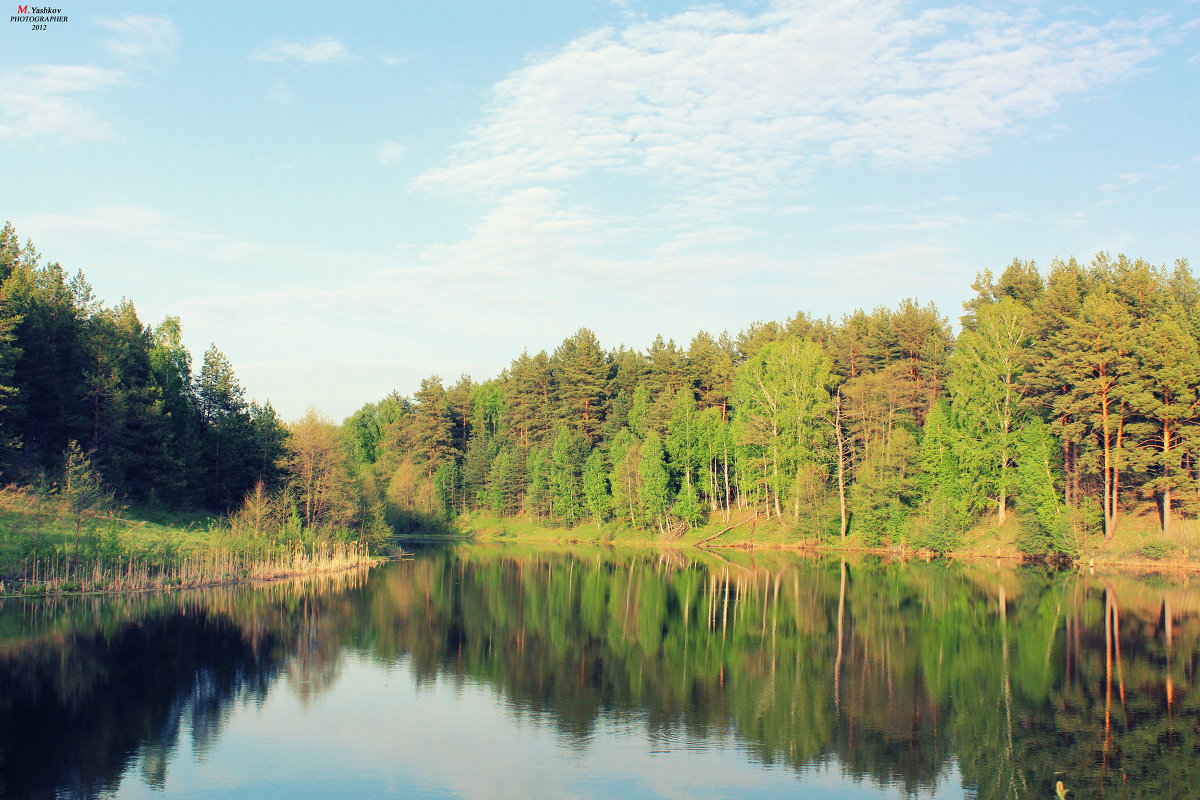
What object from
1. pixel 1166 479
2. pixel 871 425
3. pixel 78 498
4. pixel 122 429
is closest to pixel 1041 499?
pixel 1166 479

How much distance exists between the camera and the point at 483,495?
288 ft

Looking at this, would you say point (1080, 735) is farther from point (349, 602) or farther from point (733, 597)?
point (349, 602)

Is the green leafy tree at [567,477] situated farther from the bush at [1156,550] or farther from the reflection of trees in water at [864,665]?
the bush at [1156,550]

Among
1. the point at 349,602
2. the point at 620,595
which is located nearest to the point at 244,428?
the point at 349,602

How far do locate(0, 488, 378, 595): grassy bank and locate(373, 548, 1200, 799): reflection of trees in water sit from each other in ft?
23.3

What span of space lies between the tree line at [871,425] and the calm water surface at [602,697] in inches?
559

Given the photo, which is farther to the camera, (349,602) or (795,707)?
(349,602)

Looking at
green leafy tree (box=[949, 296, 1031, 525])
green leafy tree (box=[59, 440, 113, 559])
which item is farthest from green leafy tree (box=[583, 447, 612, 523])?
green leafy tree (box=[59, 440, 113, 559])

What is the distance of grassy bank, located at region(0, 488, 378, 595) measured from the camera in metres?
29.9

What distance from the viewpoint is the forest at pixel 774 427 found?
43.1 meters

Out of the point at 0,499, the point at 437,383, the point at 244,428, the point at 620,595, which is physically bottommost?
the point at 620,595

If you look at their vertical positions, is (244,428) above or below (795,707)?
above

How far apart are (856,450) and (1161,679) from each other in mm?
46374

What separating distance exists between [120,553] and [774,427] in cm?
4566
